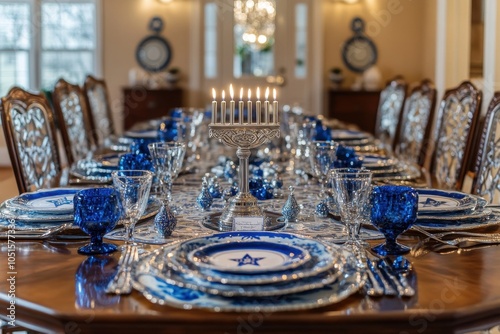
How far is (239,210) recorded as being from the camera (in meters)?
1.71

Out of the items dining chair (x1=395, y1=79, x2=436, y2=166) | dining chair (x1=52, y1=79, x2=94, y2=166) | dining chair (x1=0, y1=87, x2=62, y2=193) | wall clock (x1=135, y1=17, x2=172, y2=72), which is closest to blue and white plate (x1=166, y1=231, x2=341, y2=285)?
dining chair (x1=0, y1=87, x2=62, y2=193)

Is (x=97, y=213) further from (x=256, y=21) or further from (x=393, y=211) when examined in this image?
(x=256, y=21)

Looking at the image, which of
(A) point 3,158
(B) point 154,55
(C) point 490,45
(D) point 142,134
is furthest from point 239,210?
(B) point 154,55

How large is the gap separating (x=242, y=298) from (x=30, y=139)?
5.55 ft

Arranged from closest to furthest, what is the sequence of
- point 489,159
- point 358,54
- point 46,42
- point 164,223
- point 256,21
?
point 164,223
point 489,159
point 256,21
point 358,54
point 46,42

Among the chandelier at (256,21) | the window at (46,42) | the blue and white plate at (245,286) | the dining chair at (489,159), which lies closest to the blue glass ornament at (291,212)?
the blue and white plate at (245,286)

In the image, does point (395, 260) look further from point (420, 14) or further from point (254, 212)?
point (420, 14)

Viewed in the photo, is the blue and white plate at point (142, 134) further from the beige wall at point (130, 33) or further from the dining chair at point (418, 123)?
the beige wall at point (130, 33)

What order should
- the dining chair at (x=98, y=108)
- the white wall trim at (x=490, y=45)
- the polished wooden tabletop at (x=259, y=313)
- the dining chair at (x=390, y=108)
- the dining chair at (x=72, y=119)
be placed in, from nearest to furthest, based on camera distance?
the polished wooden tabletop at (x=259, y=313), the dining chair at (x=72, y=119), the dining chair at (x=98, y=108), the dining chair at (x=390, y=108), the white wall trim at (x=490, y=45)

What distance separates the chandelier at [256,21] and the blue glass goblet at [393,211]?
6.58 meters

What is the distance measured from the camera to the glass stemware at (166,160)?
1.93 m

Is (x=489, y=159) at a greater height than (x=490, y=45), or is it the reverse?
(x=490, y=45)

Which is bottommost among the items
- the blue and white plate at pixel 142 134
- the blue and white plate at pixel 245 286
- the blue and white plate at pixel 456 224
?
the blue and white plate at pixel 245 286

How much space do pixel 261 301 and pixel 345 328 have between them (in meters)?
0.13
